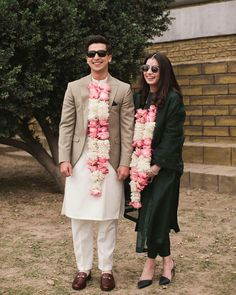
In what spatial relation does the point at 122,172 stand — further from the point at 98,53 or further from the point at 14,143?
the point at 14,143

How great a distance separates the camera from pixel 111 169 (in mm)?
3771

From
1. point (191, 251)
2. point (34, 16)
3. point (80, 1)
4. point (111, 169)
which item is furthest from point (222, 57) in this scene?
point (111, 169)

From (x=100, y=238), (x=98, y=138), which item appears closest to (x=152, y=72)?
(x=98, y=138)

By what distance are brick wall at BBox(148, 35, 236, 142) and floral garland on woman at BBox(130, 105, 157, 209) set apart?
15.7 ft

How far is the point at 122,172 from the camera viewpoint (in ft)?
12.2

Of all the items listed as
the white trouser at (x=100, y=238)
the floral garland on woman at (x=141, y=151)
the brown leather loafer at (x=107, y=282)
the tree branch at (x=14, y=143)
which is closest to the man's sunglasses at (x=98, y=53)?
the floral garland on woman at (x=141, y=151)

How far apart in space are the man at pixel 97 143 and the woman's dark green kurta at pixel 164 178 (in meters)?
0.21

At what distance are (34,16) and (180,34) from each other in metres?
4.26

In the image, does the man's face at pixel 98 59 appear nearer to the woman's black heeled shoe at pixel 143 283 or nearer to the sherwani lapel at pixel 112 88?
the sherwani lapel at pixel 112 88

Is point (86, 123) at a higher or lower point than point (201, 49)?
lower

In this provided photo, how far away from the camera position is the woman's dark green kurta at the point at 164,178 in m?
3.69

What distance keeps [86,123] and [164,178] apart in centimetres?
73

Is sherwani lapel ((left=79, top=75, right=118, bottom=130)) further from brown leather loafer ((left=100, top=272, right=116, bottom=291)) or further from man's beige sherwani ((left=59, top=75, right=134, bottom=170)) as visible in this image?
brown leather loafer ((left=100, top=272, right=116, bottom=291))

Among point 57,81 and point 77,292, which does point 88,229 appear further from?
point 57,81
